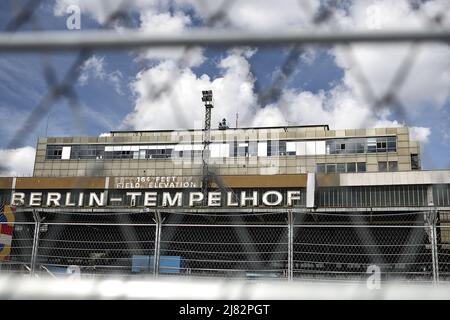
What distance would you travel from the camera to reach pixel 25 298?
224 cm

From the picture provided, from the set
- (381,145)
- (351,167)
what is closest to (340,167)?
(351,167)

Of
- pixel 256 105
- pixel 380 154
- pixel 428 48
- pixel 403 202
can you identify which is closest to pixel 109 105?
pixel 256 105

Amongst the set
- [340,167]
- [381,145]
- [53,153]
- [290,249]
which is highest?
[381,145]

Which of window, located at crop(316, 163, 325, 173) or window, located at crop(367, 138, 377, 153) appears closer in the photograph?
window, located at crop(316, 163, 325, 173)

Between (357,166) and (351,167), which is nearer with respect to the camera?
(357,166)

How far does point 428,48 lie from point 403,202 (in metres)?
27.0

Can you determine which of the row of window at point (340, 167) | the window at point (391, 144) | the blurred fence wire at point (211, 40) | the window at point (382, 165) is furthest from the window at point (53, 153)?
the blurred fence wire at point (211, 40)

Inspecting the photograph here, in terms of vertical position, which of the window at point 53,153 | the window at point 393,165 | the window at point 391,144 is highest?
the window at point 391,144

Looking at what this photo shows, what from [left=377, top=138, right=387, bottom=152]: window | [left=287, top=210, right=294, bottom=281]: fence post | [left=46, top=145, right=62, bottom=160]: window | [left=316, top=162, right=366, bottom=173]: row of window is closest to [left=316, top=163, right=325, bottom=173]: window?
[left=316, top=162, right=366, bottom=173]: row of window

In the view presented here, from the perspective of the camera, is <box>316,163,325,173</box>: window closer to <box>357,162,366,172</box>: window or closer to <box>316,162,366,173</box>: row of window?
<box>316,162,366,173</box>: row of window

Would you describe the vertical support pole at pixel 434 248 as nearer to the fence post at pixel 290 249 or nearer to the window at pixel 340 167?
the fence post at pixel 290 249

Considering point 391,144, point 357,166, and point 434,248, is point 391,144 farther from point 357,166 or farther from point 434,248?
point 434,248

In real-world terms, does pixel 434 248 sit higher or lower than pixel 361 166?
lower
